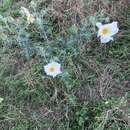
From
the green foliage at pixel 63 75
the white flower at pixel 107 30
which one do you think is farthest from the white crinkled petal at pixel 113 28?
the green foliage at pixel 63 75

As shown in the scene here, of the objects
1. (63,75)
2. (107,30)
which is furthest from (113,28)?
A: (63,75)

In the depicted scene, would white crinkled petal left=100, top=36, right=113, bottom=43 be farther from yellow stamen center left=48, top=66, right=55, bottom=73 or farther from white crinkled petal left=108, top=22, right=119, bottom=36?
yellow stamen center left=48, top=66, right=55, bottom=73

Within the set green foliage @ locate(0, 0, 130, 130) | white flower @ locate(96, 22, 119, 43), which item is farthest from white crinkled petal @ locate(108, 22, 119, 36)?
green foliage @ locate(0, 0, 130, 130)

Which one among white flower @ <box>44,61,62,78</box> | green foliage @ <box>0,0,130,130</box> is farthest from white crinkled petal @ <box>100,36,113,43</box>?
white flower @ <box>44,61,62,78</box>

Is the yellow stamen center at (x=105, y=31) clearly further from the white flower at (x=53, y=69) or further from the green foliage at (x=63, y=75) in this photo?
the white flower at (x=53, y=69)

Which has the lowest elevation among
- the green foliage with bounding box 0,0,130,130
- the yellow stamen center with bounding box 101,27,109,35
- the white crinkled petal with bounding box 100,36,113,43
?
the green foliage with bounding box 0,0,130,130

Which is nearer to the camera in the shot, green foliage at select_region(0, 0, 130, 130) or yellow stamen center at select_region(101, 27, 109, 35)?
green foliage at select_region(0, 0, 130, 130)

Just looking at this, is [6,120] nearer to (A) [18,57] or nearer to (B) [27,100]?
(B) [27,100]

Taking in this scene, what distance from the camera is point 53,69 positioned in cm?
228

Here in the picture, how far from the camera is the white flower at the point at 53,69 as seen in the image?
2260 mm

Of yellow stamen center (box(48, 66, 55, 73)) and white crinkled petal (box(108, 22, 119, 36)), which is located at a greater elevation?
white crinkled petal (box(108, 22, 119, 36))

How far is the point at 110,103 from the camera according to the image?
2.18m

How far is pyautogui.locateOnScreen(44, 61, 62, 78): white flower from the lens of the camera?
7.41 ft

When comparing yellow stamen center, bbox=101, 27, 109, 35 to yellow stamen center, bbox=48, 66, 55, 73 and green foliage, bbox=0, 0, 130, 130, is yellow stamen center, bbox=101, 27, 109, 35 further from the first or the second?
yellow stamen center, bbox=48, 66, 55, 73
